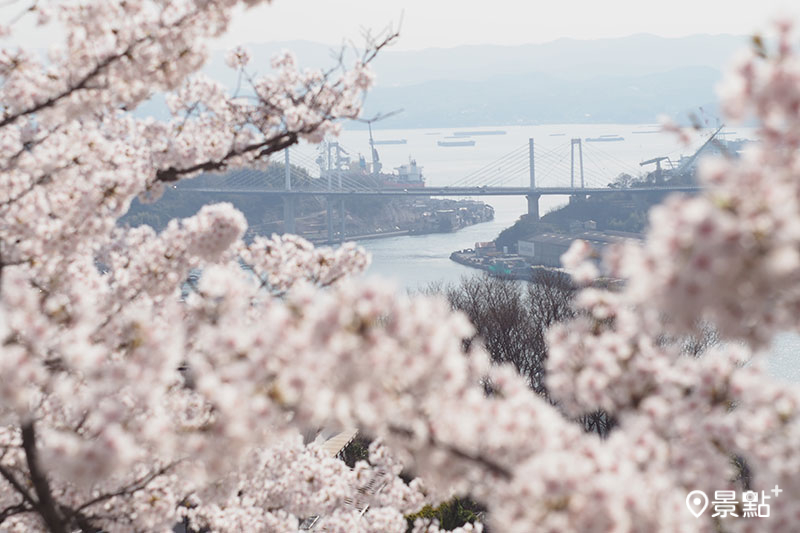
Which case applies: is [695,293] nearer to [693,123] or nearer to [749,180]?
[749,180]

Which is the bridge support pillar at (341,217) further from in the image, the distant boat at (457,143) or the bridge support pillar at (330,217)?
the distant boat at (457,143)

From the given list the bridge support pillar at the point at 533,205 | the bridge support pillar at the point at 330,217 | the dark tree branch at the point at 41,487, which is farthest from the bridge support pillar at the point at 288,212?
the dark tree branch at the point at 41,487

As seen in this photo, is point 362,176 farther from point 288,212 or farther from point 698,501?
point 698,501

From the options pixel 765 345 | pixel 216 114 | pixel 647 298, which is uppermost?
pixel 216 114

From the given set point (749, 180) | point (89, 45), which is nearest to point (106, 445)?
point (749, 180)

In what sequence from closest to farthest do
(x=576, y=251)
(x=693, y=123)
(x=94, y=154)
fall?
(x=693, y=123) < (x=576, y=251) < (x=94, y=154)
